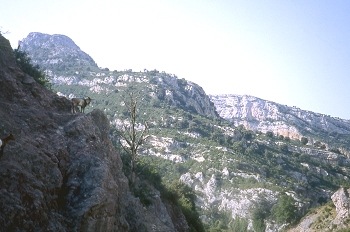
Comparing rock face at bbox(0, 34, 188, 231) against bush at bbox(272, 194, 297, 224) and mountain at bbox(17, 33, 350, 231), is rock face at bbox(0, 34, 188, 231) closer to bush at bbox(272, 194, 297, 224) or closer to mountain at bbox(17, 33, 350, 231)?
mountain at bbox(17, 33, 350, 231)

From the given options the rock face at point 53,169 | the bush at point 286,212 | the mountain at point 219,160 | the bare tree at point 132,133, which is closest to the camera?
the rock face at point 53,169

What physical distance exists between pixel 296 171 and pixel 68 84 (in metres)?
126

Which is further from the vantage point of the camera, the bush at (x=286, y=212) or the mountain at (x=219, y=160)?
the mountain at (x=219, y=160)

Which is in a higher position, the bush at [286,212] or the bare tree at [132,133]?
the bare tree at [132,133]

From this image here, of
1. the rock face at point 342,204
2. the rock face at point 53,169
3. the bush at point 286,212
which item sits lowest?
the bush at point 286,212

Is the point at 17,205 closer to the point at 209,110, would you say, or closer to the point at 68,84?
the point at 68,84

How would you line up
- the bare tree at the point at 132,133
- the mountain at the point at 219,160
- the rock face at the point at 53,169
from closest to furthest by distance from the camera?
the rock face at the point at 53,169 < the bare tree at the point at 132,133 < the mountain at the point at 219,160

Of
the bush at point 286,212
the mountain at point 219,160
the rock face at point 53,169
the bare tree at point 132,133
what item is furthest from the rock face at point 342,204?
the rock face at point 53,169

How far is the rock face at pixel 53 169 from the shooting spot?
28.9 ft

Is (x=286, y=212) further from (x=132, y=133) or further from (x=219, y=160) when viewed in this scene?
(x=132, y=133)

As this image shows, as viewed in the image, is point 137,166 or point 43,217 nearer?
point 43,217

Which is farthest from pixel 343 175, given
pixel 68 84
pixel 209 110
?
pixel 68 84

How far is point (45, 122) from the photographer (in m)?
12.8

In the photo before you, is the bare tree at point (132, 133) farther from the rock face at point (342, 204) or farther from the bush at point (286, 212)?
the bush at point (286, 212)
